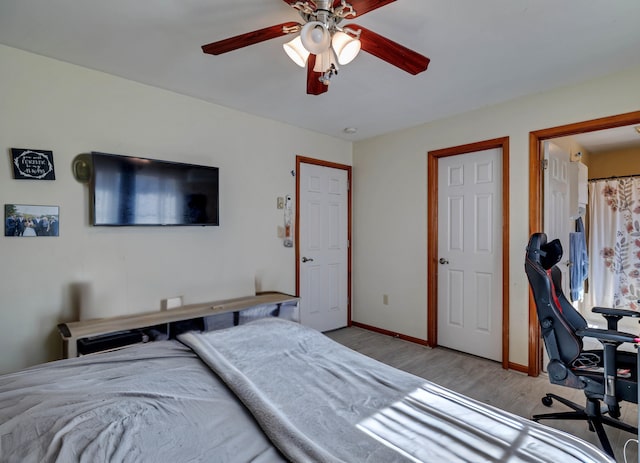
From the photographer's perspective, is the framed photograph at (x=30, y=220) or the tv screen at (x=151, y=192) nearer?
the framed photograph at (x=30, y=220)

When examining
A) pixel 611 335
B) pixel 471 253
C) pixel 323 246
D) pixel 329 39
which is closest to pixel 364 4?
pixel 329 39

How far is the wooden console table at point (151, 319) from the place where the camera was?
2.14m

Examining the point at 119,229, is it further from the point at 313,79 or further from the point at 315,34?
the point at 315,34

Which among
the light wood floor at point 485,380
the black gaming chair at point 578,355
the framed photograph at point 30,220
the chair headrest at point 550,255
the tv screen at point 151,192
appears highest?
the tv screen at point 151,192

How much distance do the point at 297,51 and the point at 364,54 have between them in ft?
2.21

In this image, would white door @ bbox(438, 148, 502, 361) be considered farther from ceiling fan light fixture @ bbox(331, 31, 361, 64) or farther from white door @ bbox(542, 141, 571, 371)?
ceiling fan light fixture @ bbox(331, 31, 361, 64)

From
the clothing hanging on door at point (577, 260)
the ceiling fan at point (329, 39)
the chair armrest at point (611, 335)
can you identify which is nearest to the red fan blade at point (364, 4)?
the ceiling fan at point (329, 39)

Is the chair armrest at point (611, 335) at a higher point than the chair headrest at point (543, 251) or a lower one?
lower

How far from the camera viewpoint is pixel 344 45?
1.66 m

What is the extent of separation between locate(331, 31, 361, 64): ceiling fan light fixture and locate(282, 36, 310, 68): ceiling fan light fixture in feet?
0.55

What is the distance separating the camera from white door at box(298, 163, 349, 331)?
394cm

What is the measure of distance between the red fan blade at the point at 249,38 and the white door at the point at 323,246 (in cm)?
217

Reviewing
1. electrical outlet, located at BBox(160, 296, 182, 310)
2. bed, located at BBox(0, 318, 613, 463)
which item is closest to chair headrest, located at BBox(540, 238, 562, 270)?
bed, located at BBox(0, 318, 613, 463)

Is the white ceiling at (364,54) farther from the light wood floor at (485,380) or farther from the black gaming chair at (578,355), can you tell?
the light wood floor at (485,380)
